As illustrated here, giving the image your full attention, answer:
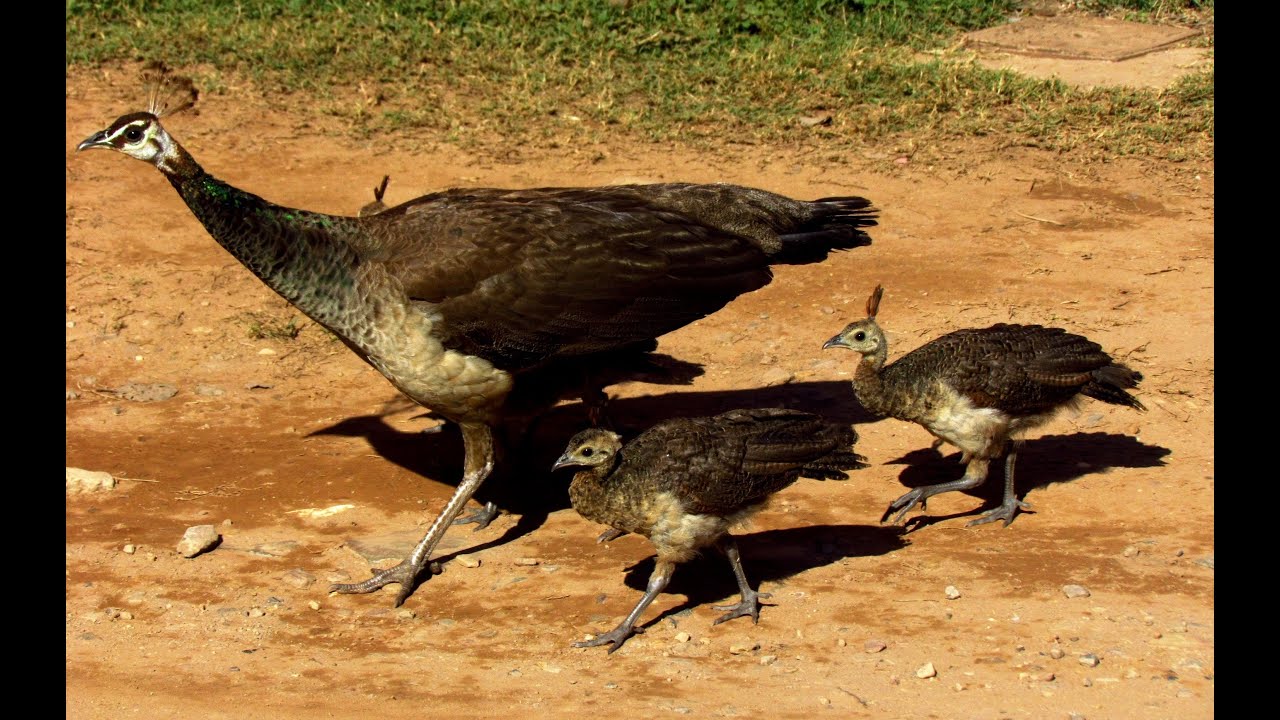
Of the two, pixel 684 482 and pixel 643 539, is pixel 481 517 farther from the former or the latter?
pixel 684 482

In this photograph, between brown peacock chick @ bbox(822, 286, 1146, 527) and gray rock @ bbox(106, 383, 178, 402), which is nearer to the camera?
brown peacock chick @ bbox(822, 286, 1146, 527)

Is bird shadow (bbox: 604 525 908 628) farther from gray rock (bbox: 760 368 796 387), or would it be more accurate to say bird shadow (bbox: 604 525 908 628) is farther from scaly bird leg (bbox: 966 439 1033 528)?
gray rock (bbox: 760 368 796 387)

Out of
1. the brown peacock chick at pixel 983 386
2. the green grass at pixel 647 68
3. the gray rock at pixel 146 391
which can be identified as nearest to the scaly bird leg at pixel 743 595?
the brown peacock chick at pixel 983 386

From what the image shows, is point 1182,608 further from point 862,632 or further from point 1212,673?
point 862,632

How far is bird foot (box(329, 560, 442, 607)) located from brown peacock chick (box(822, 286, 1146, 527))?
80.0 inches

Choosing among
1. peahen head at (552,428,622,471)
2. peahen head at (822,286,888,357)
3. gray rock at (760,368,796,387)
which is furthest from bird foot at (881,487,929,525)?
gray rock at (760,368,796,387)

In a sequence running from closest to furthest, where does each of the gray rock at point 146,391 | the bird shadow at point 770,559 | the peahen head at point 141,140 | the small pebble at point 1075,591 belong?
the small pebble at point 1075,591, the bird shadow at point 770,559, the peahen head at point 141,140, the gray rock at point 146,391

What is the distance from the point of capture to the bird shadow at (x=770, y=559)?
5539 mm

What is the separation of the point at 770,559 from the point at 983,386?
115 cm

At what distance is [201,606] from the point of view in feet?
18.2

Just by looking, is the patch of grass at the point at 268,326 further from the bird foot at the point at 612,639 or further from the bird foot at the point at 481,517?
the bird foot at the point at 612,639

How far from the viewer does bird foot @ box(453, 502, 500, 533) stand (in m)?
6.45
